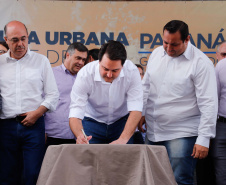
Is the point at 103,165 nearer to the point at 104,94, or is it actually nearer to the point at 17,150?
the point at 104,94

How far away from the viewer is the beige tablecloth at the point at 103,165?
157 cm

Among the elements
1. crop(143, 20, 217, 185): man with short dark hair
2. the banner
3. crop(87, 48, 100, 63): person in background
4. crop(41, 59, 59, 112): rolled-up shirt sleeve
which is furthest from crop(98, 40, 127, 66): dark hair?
the banner

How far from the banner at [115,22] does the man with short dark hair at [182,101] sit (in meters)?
1.84

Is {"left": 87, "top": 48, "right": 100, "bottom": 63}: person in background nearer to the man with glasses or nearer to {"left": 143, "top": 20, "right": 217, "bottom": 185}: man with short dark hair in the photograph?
the man with glasses

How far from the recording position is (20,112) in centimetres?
280

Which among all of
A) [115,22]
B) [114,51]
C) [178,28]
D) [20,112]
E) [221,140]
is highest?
[115,22]

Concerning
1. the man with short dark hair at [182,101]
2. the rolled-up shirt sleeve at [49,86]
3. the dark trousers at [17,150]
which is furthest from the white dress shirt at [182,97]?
the dark trousers at [17,150]

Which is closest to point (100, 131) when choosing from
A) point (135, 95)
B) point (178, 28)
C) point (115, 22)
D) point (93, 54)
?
point (135, 95)

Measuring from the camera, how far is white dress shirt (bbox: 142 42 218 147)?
249 centimetres

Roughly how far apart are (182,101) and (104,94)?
560mm

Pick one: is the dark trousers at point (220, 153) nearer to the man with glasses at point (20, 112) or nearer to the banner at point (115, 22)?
the man with glasses at point (20, 112)

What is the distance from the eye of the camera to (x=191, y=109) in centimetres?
260

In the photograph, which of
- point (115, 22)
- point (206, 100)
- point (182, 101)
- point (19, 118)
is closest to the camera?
point (206, 100)

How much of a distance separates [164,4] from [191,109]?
227cm
